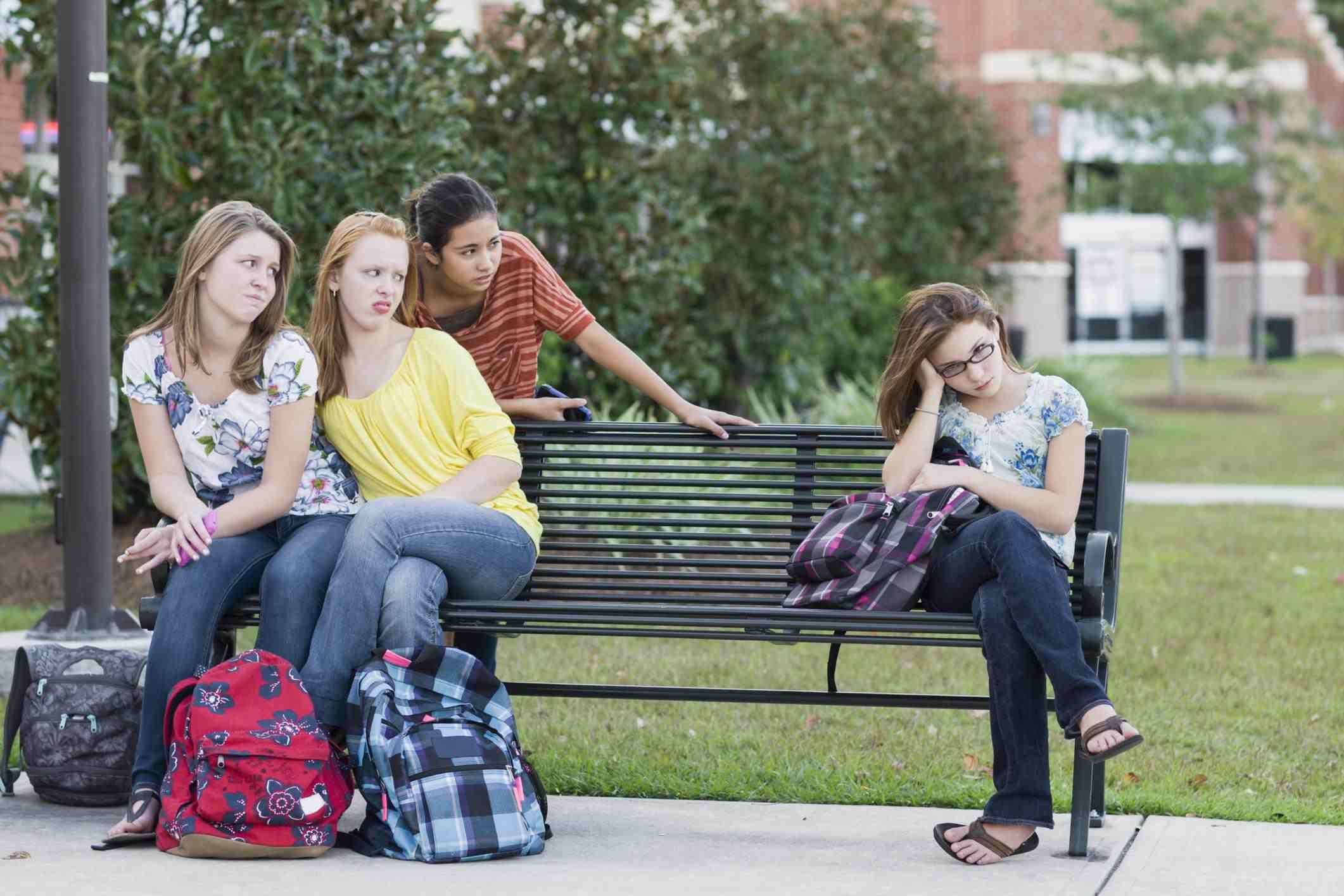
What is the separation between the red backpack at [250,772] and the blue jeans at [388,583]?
0.29 ft

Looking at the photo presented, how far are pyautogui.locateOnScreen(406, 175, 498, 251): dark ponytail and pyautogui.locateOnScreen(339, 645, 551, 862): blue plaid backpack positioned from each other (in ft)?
3.80

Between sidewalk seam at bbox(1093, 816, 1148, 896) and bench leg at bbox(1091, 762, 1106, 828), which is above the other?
bench leg at bbox(1091, 762, 1106, 828)

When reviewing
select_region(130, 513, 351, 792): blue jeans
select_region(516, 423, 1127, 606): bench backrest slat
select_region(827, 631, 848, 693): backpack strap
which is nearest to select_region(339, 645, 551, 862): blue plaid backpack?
select_region(130, 513, 351, 792): blue jeans

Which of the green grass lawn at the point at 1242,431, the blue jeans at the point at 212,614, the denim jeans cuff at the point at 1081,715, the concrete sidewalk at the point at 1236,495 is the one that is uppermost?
the blue jeans at the point at 212,614

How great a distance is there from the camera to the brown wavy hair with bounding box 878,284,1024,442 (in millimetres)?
4461

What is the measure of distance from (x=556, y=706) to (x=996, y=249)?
42.3ft

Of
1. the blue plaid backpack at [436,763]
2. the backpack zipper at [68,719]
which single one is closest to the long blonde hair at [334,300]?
the blue plaid backpack at [436,763]

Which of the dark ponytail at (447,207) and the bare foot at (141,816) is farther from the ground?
→ the dark ponytail at (447,207)

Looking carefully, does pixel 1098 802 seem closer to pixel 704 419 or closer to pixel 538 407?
pixel 704 419

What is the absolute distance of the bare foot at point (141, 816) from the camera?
13.9 ft

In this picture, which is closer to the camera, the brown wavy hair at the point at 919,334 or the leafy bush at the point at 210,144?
the brown wavy hair at the point at 919,334

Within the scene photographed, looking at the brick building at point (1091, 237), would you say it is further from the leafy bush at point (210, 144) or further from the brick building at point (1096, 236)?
the leafy bush at point (210, 144)

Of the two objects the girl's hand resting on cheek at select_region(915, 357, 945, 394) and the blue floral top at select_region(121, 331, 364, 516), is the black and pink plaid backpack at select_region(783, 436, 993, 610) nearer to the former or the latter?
the girl's hand resting on cheek at select_region(915, 357, 945, 394)

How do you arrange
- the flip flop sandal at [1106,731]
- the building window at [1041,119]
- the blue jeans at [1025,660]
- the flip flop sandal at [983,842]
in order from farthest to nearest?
the building window at [1041,119], the flip flop sandal at [983,842], the blue jeans at [1025,660], the flip flop sandal at [1106,731]
